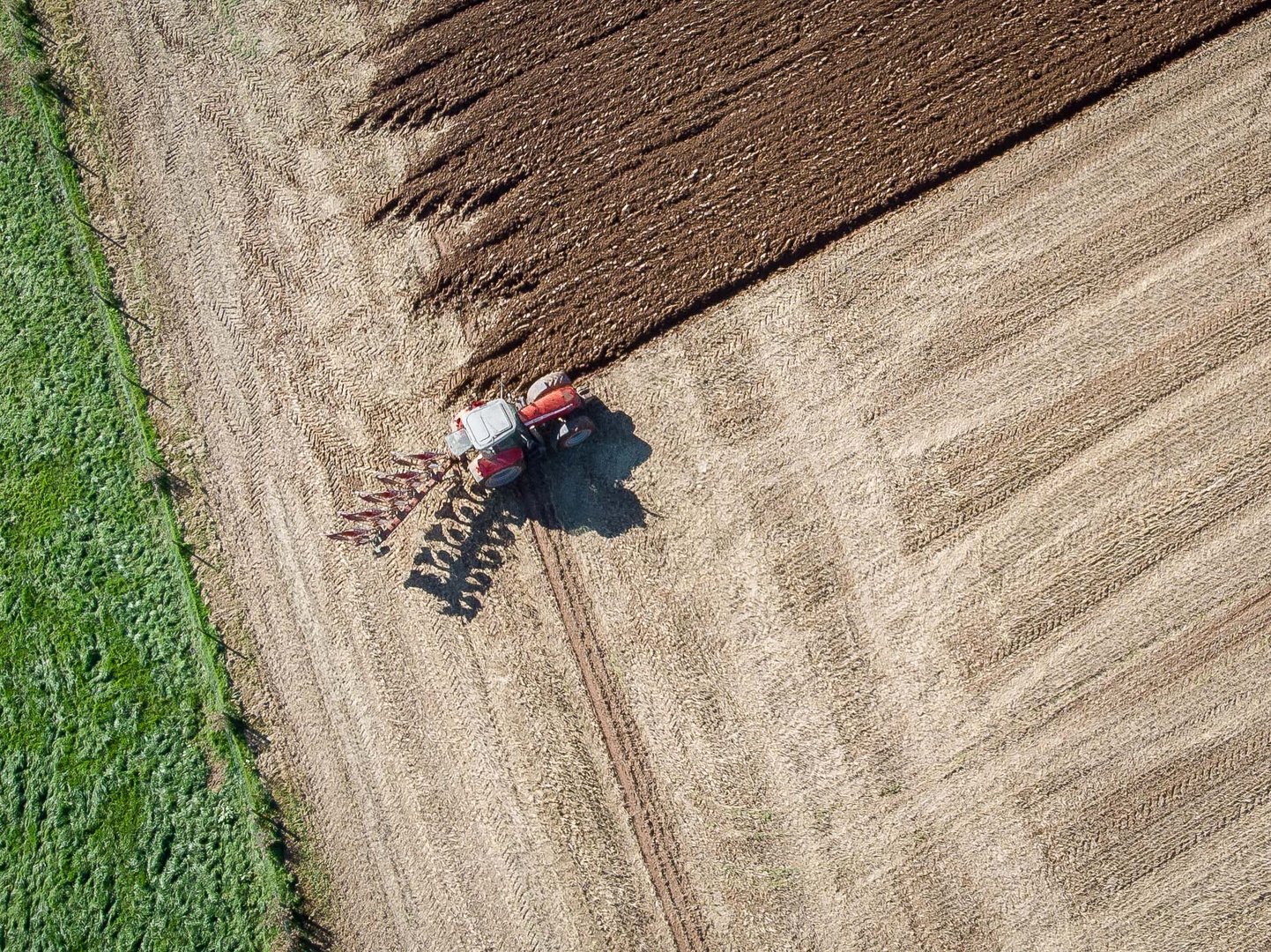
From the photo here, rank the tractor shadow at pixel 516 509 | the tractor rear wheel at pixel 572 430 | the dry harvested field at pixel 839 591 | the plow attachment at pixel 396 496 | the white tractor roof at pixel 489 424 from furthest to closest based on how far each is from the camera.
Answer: the tractor shadow at pixel 516 509 → the plow attachment at pixel 396 496 → the tractor rear wheel at pixel 572 430 → the dry harvested field at pixel 839 591 → the white tractor roof at pixel 489 424

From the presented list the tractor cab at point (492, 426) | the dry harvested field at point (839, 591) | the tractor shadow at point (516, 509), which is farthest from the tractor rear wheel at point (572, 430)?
the tractor cab at point (492, 426)

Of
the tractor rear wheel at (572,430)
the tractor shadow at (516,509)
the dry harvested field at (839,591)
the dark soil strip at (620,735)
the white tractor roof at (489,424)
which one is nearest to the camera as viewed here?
the white tractor roof at (489,424)

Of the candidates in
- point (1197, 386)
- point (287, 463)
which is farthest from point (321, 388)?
point (1197, 386)

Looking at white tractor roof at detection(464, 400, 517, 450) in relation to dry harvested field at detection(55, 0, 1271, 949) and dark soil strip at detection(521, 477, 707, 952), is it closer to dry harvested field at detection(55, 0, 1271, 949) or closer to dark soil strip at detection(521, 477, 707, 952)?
dark soil strip at detection(521, 477, 707, 952)

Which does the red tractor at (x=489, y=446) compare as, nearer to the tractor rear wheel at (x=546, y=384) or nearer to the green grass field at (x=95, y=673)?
the tractor rear wheel at (x=546, y=384)

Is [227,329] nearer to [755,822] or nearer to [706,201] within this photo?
[706,201]

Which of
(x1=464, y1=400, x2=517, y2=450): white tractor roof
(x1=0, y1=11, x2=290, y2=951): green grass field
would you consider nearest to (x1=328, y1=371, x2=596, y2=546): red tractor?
(x1=464, y1=400, x2=517, y2=450): white tractor roof

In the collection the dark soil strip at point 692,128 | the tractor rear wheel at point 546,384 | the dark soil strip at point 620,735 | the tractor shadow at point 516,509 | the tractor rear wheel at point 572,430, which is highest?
the dark soil strip at point 692,128
